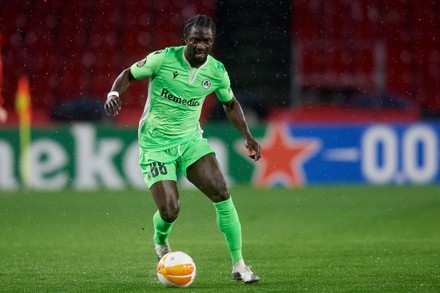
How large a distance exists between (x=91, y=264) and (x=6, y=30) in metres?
12.3

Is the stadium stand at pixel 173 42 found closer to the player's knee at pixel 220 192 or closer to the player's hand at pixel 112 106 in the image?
the player's knee at pixel 220 192

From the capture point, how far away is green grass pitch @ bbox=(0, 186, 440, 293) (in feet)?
23.9

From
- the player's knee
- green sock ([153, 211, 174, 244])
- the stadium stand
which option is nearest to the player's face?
the player's knee

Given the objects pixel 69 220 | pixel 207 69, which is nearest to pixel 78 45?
pixel 69 220

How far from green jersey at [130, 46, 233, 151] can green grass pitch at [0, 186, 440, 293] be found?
1083 mm

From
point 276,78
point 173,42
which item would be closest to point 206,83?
point 276,78

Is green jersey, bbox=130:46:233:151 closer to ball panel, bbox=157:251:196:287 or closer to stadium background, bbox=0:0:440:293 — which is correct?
ball panel, bbox=157:251:196:287

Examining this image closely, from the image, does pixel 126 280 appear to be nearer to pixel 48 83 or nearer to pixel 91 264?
pixel 91 264

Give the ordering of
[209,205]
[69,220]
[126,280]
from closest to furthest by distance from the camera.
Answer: [126,280] → [69,220] → [209,205]

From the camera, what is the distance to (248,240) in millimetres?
10477

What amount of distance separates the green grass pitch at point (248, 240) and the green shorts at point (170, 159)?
0.79 m

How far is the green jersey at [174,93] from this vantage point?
24.5ft

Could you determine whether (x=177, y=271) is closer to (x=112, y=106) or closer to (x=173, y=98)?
(x=112, y=106)

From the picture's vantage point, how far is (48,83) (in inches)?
760
